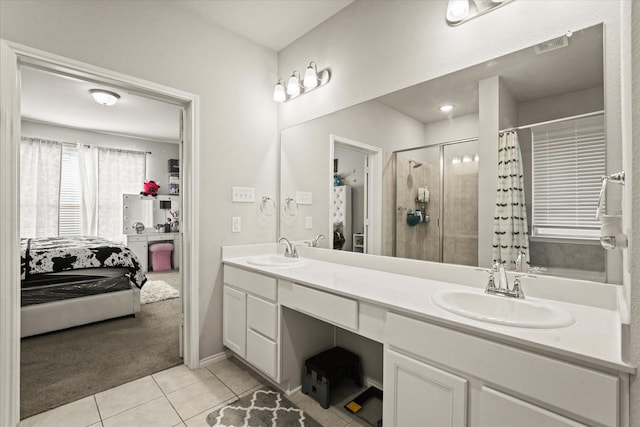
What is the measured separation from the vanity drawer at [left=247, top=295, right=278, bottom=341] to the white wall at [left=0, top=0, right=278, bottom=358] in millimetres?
462

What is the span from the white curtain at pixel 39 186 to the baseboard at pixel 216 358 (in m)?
4.32

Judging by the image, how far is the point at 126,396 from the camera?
6.23ft

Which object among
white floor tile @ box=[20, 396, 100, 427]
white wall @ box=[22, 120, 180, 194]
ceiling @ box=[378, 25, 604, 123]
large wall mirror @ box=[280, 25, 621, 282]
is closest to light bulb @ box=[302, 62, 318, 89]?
large wall mirror @ box=[280, 25, 621, 282]

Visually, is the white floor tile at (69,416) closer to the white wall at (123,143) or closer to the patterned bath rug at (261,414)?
the patterned bath rug at (261,414)

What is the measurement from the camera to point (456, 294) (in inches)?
52.6

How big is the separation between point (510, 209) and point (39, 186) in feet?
20.4

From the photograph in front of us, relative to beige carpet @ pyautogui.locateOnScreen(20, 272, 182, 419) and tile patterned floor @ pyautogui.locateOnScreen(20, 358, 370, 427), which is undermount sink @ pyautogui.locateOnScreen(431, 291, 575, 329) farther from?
beige carpet @ pyautogui.locateOnScreen(20, 272, 182, 419)

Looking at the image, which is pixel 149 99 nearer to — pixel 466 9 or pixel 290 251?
pixel 290 251

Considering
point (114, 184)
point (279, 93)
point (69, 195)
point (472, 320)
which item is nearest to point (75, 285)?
point (279, 93)

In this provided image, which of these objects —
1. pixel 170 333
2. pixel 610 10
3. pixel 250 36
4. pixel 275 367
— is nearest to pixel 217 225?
pixel 275 367

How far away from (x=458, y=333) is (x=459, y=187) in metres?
0.83

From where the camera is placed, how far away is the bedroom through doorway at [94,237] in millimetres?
2303

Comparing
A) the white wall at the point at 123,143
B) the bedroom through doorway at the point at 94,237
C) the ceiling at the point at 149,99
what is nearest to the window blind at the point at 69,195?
the bedroom through doorway at the point at 94,237

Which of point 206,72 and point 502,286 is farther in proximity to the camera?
point 206,72
